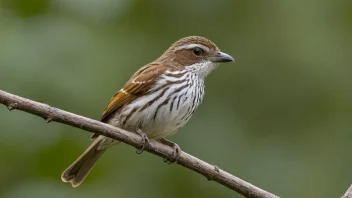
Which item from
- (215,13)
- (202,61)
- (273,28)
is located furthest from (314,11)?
(202,61)

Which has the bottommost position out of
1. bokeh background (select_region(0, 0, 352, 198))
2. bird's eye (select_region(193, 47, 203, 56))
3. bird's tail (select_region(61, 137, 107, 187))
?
bird's tail (select_region(61, 137, 107, 187))

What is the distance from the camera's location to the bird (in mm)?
6012

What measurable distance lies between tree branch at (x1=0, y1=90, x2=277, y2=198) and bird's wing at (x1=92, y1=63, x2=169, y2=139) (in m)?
0.47

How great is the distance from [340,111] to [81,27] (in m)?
2.19

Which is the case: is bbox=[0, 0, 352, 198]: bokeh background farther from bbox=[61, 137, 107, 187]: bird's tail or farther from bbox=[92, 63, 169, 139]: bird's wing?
bbox=[92, 63, 169, 139]: bird's wing

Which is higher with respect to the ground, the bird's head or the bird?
the bird's head

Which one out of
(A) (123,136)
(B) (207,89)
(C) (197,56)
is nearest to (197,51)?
(C) (197,56)

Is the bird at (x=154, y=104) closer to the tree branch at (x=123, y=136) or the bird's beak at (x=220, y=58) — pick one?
the bird's beak at (x=220, y=58)

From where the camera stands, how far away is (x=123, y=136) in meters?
5.24

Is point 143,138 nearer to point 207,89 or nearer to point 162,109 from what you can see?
point 162,109

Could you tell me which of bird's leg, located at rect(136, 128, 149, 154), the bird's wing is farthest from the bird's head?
bird's leg, located at rect(136, 128, 149, 154)

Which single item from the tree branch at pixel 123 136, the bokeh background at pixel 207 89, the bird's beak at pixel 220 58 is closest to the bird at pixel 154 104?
the bird's beak at pixel 220 58

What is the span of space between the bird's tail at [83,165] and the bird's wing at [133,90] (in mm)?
177

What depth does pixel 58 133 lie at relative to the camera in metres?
6.21
